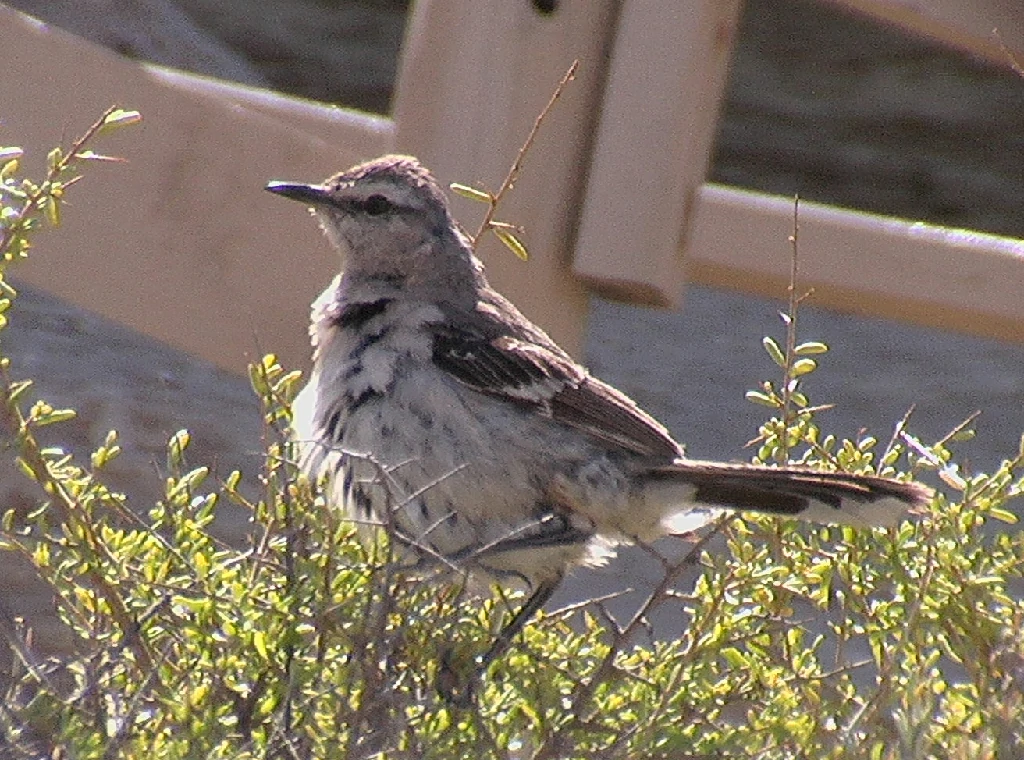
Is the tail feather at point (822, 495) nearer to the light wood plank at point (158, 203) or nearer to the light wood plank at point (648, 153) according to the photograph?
the light wood plank at point (648, 153)

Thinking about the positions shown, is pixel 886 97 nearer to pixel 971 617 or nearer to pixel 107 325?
pixel 107 325

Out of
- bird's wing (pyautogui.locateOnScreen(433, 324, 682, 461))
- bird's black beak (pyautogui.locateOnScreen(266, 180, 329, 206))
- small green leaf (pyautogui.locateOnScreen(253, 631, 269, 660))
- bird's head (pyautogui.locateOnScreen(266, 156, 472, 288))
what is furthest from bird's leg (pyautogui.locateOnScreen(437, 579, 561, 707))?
bird's head (pyautogui.locateOnScreen(266, 156, 472, 288))

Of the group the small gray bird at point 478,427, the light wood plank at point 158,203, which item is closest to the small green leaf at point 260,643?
the small gray bird at point 478,427

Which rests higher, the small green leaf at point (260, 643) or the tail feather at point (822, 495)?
the tail feather at point (822, 495)

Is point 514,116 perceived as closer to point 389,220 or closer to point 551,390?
point 389,220

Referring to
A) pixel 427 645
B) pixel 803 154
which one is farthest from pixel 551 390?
pixel 803 154

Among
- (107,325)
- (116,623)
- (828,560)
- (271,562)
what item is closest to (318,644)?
(271,562)

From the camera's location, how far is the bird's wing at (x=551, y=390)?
149 inches

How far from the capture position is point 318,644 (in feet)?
7.21

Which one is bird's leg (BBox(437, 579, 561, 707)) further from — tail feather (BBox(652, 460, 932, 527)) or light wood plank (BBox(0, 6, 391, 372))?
light wood plank (BBox(0, 6, 391, 372))

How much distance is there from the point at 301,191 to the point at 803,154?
4.79m

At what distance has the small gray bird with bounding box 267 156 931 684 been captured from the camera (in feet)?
11.6

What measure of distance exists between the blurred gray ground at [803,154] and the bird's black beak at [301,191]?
2160mm

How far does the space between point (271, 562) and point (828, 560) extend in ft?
2.44
